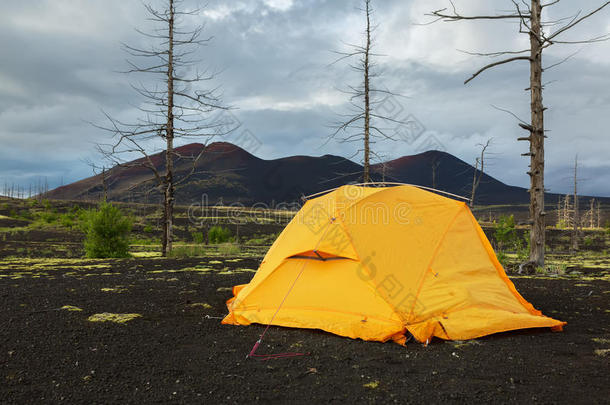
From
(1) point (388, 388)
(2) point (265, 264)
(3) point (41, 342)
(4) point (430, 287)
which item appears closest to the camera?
(1) point (388, 388)

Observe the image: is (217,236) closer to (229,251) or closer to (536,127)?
(229,251)

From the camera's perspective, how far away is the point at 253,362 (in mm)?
5000

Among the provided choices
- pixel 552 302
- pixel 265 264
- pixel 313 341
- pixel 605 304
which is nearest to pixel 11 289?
pixel 265 264

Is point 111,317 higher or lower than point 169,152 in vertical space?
lower

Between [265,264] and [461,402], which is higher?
[265,264]

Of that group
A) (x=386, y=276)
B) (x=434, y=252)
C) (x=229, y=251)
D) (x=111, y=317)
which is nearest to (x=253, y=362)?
(x=386, y=276)

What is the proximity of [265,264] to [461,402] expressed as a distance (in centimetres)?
444

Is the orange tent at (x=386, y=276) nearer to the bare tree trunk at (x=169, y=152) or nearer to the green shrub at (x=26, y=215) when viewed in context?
the bare tree trunk at (x=169, y=152)

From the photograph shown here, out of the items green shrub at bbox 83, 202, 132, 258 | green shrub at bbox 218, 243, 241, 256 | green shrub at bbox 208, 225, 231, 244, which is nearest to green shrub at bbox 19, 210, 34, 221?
green shrub at bbox 208, 225, 231, 244

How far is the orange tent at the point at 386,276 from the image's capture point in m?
6.10

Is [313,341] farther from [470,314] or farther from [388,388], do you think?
[470,314]

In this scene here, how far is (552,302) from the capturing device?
27.9 ft

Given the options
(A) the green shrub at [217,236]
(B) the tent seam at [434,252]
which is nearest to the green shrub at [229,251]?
(A) the green shrub at [217,236]

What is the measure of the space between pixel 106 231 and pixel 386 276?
15.0 meters
